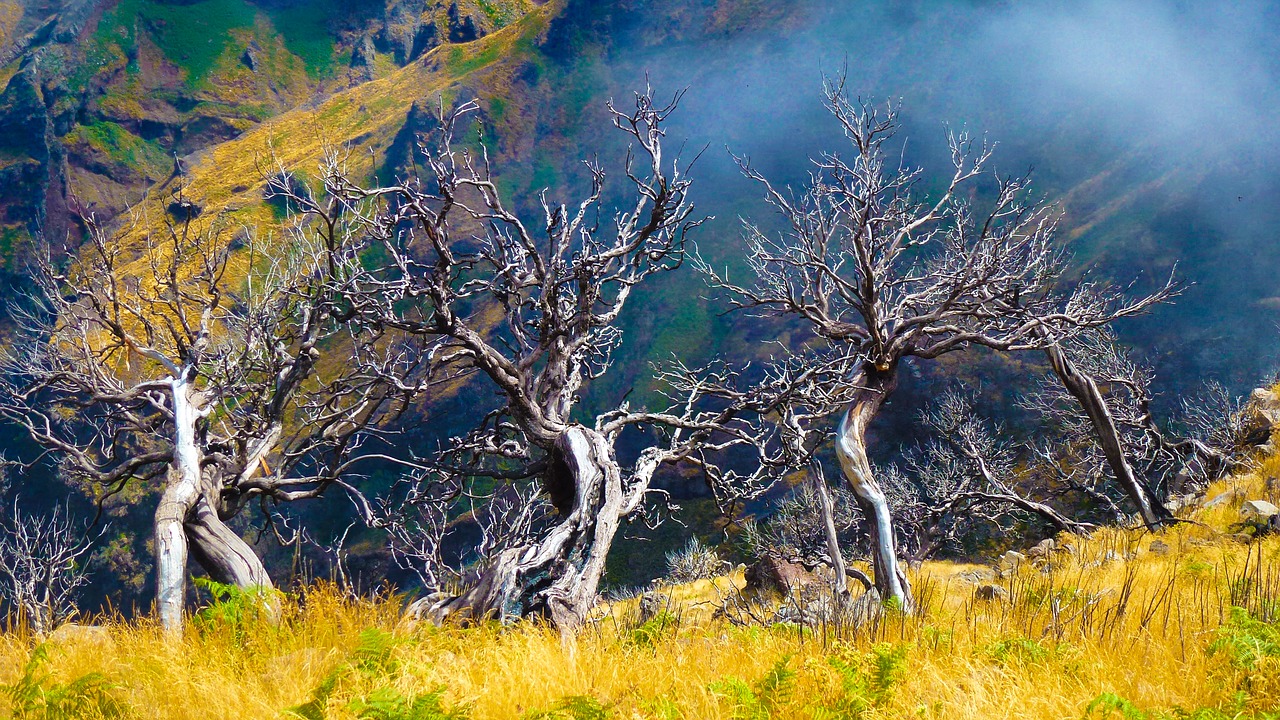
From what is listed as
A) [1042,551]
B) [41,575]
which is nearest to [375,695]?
[1042,551]

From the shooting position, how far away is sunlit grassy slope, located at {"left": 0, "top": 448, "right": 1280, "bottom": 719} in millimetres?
3027

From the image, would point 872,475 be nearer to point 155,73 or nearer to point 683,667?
point 683,667

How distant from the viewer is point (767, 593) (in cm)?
1171

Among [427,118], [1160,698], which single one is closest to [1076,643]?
[1160,698]

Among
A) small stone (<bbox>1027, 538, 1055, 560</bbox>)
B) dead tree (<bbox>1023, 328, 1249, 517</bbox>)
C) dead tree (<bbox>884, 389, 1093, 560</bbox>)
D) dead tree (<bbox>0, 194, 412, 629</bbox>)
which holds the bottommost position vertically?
dead tree (<bbox>884, 389, 1093, 560</bbox>)

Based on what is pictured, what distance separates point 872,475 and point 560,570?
9.80ft

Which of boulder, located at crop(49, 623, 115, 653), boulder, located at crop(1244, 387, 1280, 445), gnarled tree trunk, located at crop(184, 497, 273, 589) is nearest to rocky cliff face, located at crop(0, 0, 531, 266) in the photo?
gnarled tree trunk, located at crop(184, 497, 273, 589)

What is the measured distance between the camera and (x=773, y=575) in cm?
1251

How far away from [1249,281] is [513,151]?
81.1 meters

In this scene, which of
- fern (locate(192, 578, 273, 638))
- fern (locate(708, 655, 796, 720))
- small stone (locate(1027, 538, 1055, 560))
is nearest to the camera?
fern (locate(708, 655, 796, 720))

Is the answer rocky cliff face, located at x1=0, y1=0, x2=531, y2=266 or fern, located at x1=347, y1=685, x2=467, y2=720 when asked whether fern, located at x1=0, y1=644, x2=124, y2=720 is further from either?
rocky cliff face, located at x1=0, y1=0, x2=531, y2=266

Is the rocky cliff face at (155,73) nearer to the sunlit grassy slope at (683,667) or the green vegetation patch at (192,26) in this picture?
the green vegetation patch at (192,26)

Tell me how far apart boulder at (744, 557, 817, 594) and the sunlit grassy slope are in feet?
24.6

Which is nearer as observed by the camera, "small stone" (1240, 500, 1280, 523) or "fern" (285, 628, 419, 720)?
"fern" (285, 628, 419, 720)
